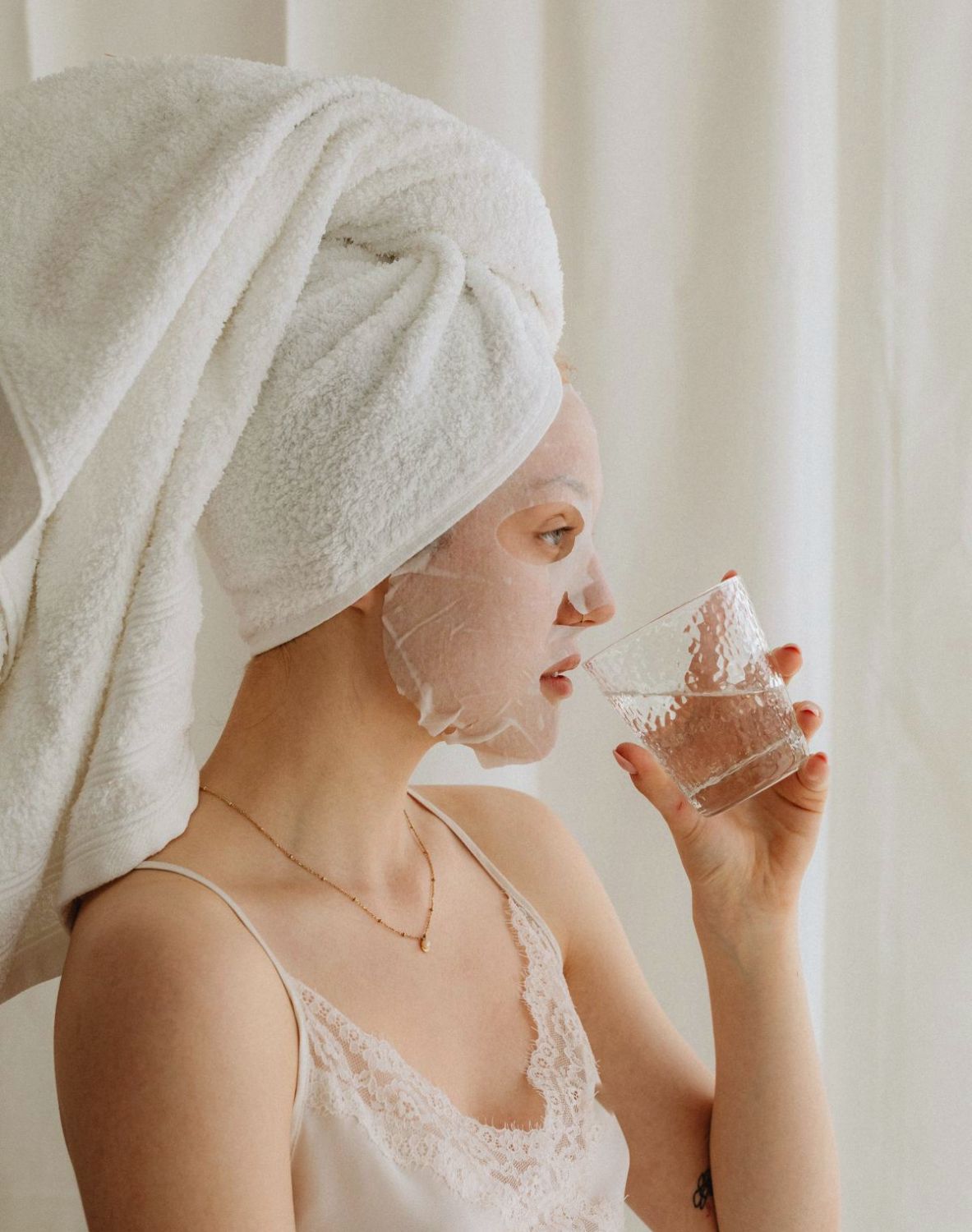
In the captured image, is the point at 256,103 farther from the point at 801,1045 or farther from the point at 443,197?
the point at 801,1045

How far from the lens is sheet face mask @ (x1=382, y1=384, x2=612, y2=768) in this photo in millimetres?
882

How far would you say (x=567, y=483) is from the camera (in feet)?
2.95

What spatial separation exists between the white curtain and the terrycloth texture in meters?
0.47

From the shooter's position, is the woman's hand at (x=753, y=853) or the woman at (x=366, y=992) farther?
the woman's hand at (x=753, y=853)

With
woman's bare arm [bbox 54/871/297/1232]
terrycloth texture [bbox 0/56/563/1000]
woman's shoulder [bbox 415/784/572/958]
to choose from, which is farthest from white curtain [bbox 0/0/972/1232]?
woman's bare arm [bbox 54/871/297/1232]

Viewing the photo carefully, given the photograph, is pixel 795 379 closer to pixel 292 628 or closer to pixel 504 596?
pixel 504 596

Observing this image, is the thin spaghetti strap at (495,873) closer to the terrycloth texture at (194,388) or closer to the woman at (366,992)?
Result: the woman at (366,992)

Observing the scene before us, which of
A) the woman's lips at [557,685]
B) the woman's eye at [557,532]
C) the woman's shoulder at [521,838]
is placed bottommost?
the woman's shoulder at [521,838]

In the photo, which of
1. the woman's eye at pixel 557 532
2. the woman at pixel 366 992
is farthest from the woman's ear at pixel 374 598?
the woman's eye at pixel 557 532

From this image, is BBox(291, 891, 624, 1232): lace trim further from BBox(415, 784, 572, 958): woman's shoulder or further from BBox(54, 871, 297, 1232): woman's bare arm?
BBox(415, 784, 572, 958): woman's shoulder

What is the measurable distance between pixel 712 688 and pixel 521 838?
322mm

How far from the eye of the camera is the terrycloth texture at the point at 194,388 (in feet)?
2.52

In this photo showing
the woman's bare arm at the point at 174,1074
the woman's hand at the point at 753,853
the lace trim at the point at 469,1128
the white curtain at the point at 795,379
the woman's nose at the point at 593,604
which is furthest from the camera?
the white curtain at the point at 795,379

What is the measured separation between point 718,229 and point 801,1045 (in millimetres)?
813
